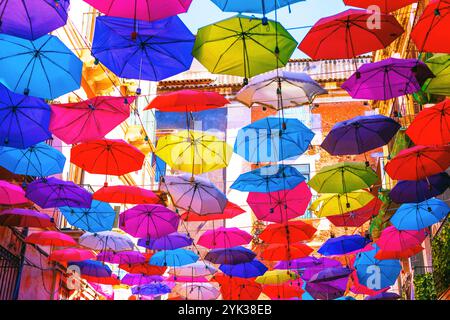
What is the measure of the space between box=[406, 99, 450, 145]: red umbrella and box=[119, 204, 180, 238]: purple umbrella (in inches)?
227

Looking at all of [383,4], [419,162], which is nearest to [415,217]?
[419,162]

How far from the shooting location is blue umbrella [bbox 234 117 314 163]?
404 inches

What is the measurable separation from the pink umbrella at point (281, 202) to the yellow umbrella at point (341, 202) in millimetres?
456

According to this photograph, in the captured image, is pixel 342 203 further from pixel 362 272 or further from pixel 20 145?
pixel 20 145

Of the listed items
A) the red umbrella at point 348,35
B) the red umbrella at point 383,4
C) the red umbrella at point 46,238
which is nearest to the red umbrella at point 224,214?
the red umbrella at point 46,238

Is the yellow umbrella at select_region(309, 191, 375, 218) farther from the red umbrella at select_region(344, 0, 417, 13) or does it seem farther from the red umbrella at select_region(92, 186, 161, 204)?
the red umbrella at select_region(344, 0, 417, 13)

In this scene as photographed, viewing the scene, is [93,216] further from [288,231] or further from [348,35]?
[348,35]

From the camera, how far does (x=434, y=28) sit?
718 centimetres

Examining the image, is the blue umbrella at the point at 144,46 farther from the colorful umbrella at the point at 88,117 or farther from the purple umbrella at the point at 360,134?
the purple umbrella at the point at 360,134

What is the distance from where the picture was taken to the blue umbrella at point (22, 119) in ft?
28.5

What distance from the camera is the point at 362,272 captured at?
48.4 ft

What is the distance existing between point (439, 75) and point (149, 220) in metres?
6.87

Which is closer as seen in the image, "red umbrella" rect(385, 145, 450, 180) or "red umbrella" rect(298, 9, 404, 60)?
"red umbrella" rect(298, 9, 404, 60)

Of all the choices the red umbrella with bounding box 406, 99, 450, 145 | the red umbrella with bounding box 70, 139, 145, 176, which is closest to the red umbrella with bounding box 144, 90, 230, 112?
the red umbrella with bounding box 70, 139, 145, 176
